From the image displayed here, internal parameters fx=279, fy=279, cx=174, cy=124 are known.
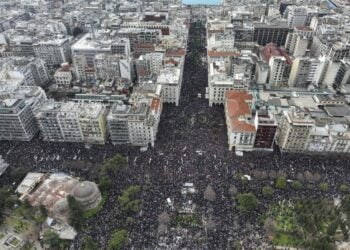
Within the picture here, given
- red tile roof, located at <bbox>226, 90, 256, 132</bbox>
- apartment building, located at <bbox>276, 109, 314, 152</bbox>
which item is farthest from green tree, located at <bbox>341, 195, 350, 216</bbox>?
red tile roof, located at <bbox>226, 90, 256, 132</bbox>

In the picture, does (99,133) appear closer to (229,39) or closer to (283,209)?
(283,209)

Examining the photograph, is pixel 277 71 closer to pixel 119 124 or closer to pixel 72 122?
pixel 119 124

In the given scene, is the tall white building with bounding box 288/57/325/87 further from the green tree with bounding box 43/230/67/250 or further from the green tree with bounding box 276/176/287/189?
the green tree with bounding box 43/230/67/250

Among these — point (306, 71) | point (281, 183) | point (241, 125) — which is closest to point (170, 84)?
point (241, 125)

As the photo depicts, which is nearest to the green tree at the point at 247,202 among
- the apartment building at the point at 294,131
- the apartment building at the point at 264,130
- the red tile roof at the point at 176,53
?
the apartment building at the point at 264,130

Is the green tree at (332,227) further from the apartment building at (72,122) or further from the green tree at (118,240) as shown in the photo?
the apartment building at (72,122)

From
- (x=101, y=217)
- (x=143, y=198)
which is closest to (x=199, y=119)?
(x=143, y=198)

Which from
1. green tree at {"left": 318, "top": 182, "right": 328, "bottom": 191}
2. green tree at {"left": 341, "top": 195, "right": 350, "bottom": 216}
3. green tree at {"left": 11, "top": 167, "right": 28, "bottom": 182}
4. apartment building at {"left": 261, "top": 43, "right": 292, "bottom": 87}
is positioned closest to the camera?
green tree at {"left": 341, "top": 195, "right": 350, "bottom": 216}
